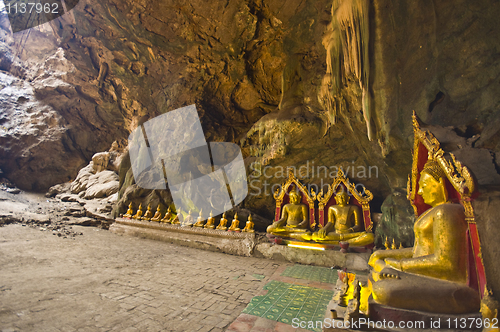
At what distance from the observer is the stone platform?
551 centimetres

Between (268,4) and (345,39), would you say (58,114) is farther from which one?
(345,39)

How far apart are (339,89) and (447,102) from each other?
2.55 meters

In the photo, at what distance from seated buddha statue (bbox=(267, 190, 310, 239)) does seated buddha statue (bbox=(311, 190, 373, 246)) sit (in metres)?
0.61

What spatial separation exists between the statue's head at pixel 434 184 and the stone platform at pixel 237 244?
10.3ft

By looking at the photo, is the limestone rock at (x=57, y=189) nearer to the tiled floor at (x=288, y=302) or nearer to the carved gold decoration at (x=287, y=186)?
the carved gold decoration at (x=287, y=186)

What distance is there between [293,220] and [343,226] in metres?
1.56

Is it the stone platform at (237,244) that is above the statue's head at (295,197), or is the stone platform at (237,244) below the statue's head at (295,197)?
below

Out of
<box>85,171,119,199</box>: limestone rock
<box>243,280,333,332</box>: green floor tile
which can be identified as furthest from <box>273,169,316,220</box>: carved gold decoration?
<box>85,171,119,199</box>: limestone rock

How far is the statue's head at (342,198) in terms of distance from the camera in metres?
6.61

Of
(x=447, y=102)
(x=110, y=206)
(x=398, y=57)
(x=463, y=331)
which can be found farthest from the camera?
(x=110, y=206)

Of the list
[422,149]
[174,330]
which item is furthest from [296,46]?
[174,330]

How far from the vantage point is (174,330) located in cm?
265

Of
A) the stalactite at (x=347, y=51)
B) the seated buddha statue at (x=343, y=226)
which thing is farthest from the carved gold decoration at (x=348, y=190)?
the stalactite at (x=347, y=51)

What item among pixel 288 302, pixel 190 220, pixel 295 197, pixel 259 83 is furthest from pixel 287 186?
pixel 259 83
